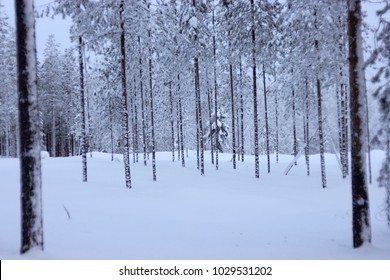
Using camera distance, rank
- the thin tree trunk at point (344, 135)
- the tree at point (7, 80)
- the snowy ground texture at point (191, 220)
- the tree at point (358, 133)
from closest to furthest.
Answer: the tree at point (358, 133)
the snowy ground texture at point (191, 220)
the thin tree trunk at point (344, 135)
the tree at point (7, 80)

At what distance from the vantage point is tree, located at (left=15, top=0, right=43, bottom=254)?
6.87 metres

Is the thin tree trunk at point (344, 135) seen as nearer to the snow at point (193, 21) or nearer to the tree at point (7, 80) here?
the snow at point (193, 21)

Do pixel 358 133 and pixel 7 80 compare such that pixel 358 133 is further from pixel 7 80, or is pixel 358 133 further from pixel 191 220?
pixel 7 80

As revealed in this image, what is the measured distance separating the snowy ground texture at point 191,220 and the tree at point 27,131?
641mm

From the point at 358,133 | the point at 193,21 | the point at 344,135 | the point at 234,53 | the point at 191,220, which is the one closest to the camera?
the point at 358,133

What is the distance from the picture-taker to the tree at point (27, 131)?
6.87m

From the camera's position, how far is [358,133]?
805cm

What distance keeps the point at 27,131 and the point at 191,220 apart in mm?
6623

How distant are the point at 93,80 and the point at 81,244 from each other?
43394 mm

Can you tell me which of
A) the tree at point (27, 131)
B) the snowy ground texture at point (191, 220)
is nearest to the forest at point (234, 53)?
the snowy ground texture at point (191, 220)

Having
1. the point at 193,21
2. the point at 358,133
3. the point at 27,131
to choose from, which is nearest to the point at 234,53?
the point at 193,21

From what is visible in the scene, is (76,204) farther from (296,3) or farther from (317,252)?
(296,3)

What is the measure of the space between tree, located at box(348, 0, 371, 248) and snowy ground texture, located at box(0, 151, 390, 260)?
2.03 ft
